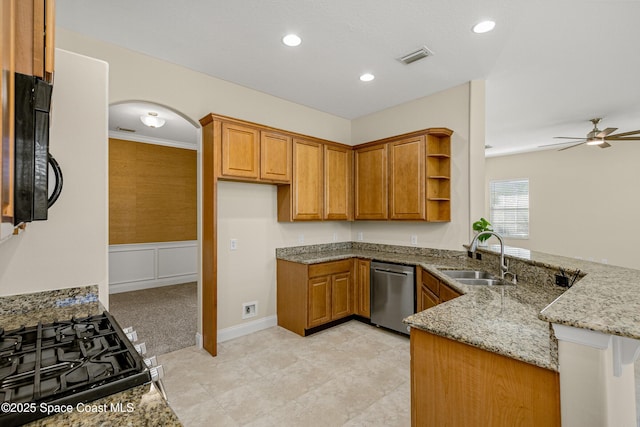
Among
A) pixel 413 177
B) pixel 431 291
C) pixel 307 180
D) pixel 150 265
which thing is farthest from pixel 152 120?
pixel 431 291

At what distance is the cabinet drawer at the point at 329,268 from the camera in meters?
3.59

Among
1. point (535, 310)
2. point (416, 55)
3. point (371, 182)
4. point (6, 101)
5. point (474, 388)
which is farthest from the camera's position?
point (371, 182)

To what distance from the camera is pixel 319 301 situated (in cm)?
364

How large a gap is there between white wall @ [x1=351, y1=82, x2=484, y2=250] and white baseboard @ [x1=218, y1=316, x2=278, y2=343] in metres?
1.96

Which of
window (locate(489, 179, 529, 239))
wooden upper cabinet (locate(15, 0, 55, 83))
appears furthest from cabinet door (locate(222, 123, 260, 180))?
window (locate(489, 179, 529, 239))

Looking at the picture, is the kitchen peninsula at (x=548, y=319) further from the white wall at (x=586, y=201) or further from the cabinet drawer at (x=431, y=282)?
the white wall at (x=586, y=201)

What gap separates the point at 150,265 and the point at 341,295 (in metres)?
4.18

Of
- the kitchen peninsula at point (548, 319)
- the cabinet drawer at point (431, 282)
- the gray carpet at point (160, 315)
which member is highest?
the kitchen peninsula at point (548, 319)

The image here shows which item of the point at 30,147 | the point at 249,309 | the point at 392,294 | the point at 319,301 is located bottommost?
the point at 249,309

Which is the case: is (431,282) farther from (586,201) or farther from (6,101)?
(586,201)

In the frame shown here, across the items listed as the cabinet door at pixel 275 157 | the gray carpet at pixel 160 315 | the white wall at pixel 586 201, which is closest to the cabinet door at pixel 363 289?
the cabinet door at pixel 275 157

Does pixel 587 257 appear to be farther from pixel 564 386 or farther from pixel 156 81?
pixel 156 81

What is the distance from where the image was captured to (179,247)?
6.36 metres

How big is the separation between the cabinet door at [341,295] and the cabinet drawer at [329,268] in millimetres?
66
